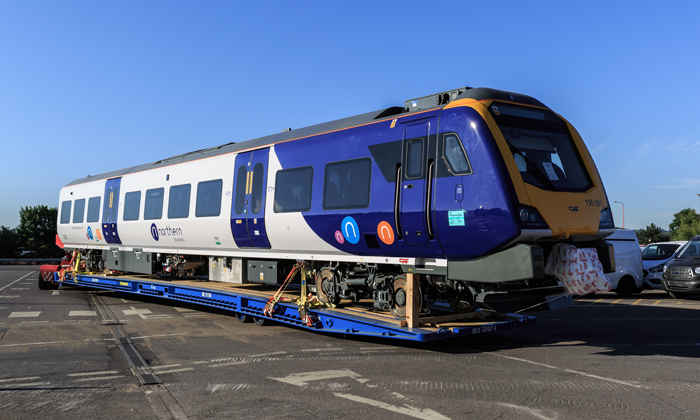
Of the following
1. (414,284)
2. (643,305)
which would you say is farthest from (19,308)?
(643,305)

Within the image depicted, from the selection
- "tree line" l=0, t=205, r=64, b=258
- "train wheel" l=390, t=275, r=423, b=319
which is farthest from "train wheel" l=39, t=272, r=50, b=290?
"tree line" l=0, t=205, r=64, b=258

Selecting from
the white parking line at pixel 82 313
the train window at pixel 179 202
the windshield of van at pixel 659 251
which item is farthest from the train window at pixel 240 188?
the windshield of van at pixel 659 251

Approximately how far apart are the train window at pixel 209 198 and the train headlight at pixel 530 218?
719 cm

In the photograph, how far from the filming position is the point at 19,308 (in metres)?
14.4

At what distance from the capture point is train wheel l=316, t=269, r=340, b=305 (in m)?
9.96

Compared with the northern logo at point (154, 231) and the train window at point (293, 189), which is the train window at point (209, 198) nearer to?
the train window at point (293, 189)

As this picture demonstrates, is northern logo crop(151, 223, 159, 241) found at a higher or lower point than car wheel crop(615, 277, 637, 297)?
higher

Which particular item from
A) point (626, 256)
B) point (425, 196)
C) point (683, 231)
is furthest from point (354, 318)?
point (683, 231)

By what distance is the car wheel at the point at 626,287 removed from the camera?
62.5 feet

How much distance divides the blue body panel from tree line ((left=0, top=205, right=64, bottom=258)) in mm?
72882

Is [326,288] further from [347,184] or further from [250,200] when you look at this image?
[250,200]

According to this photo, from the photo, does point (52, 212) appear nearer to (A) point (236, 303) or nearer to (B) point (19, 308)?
(B) point (19, 308)

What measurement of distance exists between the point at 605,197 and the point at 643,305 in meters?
8.82

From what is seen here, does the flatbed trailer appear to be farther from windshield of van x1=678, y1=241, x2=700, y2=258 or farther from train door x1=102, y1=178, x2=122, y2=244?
windshield of van x1=678, y1=241, x2=700, y2=258
